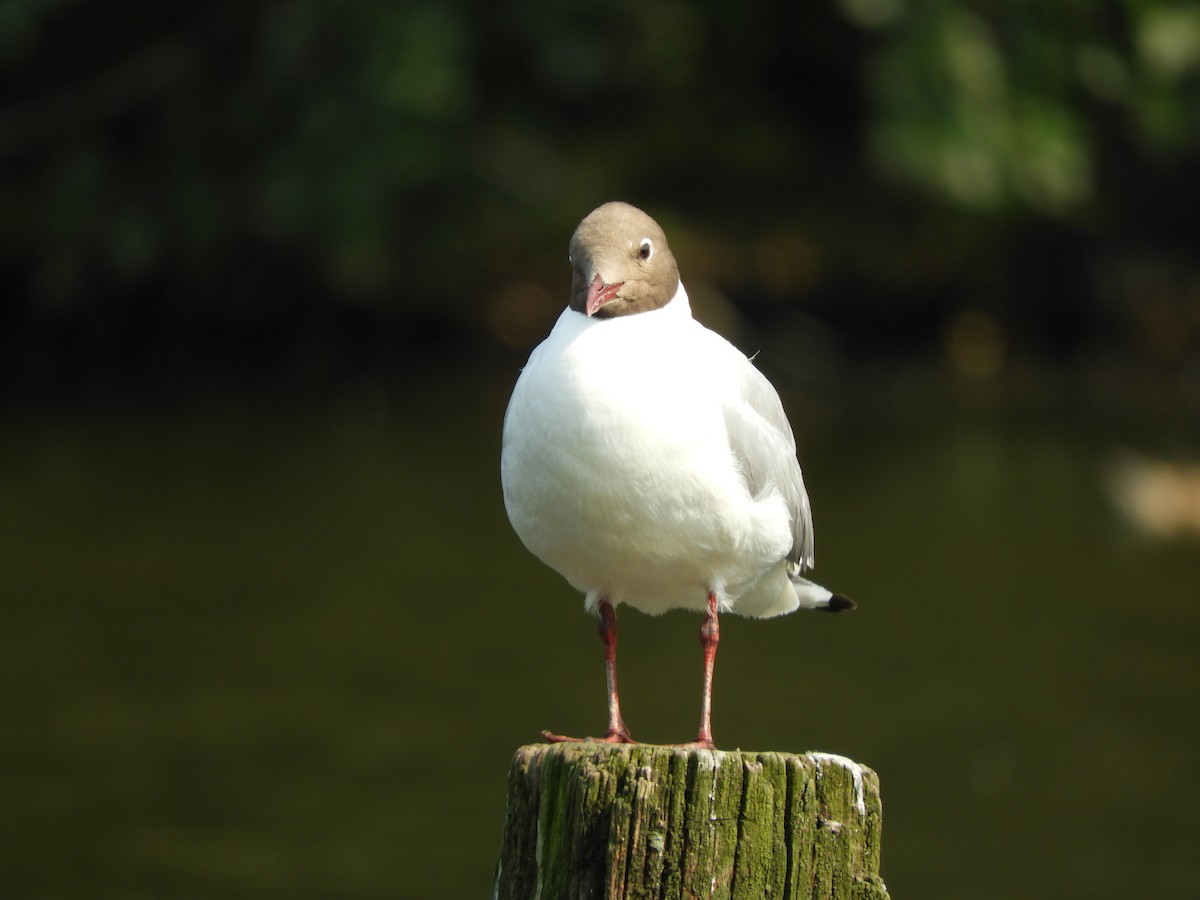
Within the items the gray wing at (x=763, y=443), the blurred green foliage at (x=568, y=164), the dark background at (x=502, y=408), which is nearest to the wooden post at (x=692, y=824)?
the gray wing at (x=763, y=443)

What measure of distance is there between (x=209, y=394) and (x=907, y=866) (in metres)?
9.86

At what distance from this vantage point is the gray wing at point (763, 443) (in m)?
3.63

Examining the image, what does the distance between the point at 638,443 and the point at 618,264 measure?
0.36 m

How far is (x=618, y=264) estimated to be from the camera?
3.53 m

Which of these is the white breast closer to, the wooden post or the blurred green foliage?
the wooden post

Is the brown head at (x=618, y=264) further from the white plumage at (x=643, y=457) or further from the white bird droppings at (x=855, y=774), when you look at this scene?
the white bird droppings at (x=855, y=774)

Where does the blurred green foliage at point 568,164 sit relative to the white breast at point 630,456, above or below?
above

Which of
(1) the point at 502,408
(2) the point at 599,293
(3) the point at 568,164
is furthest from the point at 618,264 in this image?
(1) the point at 502,408

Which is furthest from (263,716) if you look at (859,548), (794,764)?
(794,764)

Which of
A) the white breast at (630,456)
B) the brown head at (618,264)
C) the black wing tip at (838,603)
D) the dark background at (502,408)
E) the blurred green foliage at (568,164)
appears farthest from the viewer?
Result: the blurred green foliage at (568,164)

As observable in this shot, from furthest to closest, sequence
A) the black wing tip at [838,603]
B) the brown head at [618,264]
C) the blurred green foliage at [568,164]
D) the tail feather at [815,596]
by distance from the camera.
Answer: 1. the blurred green foliage at [568,164]
2. the black wing tip at [838,603]
3. the tail feather at [815,596]
4. the brown head at [618,264]

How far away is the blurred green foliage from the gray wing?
826 centimetres

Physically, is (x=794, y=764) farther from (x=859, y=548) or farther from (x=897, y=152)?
(x=897, y=152)

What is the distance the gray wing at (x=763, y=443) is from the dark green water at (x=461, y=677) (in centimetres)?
330
